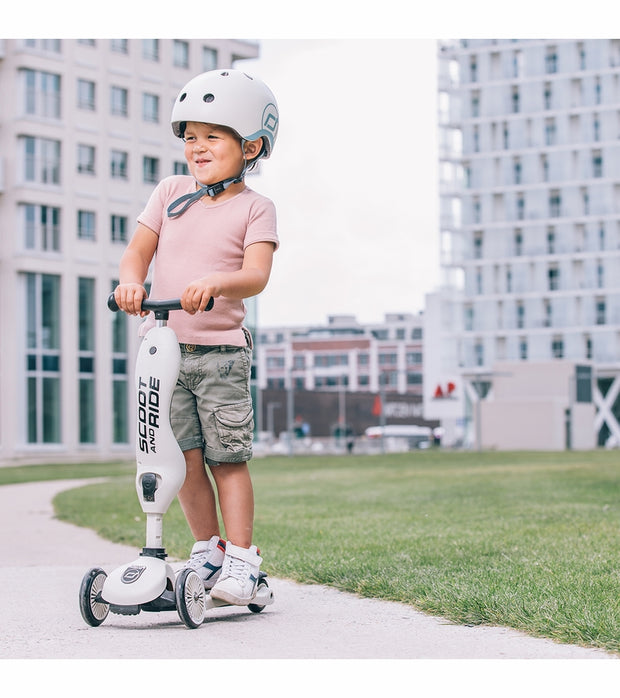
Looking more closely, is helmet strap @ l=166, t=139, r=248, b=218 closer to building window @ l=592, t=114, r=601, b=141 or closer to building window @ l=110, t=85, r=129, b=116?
building window @ l=110, t=85, r=129, b=116

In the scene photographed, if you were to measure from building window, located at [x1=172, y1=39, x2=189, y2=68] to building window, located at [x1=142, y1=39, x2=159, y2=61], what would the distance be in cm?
89

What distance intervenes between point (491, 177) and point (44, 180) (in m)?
48.2

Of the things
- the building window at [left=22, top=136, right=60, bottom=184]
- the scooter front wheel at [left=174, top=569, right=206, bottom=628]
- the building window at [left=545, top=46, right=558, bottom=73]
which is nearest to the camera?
the scooter front wheel at [left=174, top=569, right=206, bottom=628]

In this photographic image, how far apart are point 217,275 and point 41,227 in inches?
1667

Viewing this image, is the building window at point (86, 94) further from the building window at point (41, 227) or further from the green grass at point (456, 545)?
the green grass at point (456, 545)

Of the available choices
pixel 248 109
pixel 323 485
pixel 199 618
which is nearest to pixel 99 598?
pixel 199 618

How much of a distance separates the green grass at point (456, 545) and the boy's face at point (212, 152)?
72.6 inches

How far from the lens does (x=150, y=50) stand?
49531mm

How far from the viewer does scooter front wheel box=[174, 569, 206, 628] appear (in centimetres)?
418

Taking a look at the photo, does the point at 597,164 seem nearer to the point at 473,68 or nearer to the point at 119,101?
the point at 473,68

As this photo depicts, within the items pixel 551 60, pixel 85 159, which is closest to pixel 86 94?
pixel 85 159

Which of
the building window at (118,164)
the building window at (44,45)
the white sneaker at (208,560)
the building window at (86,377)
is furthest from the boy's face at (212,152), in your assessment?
the building window at (118,164)

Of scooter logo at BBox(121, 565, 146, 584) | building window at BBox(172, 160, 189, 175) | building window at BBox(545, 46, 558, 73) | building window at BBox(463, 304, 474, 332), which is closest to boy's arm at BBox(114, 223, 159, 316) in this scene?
scooter logo at BBox(121, 565, 146, 584)

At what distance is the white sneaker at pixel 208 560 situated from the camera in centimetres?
478
